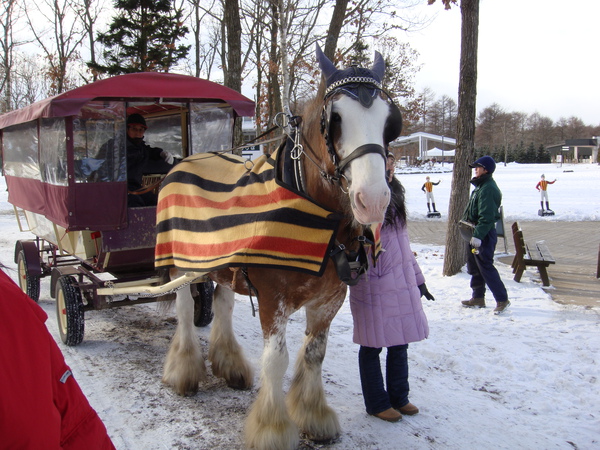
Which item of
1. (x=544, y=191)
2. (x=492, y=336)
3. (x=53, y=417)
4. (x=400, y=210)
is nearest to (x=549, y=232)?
(x=544, y=191)

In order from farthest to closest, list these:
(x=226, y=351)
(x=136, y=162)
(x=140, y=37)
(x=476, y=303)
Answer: (x=140, y=37), (x=476, y=303), (x=136, y=162), (x=226, y=351)

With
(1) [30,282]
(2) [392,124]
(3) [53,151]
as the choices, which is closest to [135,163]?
(3) [53,151]

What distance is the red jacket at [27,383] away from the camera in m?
1.01

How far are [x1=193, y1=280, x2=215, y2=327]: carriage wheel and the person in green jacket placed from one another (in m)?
3.13

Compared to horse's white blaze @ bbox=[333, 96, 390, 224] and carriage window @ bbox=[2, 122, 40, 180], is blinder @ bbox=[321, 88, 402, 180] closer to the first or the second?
horse's white blaze @ bbox=[333, 96, 390, 224]

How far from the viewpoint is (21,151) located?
19.8 feet

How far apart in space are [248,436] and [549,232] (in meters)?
11.6

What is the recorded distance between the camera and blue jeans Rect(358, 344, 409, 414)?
11.1ft

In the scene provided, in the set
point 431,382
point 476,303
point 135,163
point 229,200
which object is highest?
point 135,163

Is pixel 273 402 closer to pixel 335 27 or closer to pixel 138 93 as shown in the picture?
pixel 138 93

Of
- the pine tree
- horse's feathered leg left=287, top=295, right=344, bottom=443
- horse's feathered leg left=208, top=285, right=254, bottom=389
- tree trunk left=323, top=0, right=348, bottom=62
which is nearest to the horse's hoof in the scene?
horse's feathered leg left=287, top=295, right=344, bottom=443

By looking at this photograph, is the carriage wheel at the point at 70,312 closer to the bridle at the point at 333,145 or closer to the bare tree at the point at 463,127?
the bridle at the point at 333,145

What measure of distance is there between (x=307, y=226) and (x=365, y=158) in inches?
23.3

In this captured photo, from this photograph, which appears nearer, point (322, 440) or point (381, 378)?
point (322, 440)
